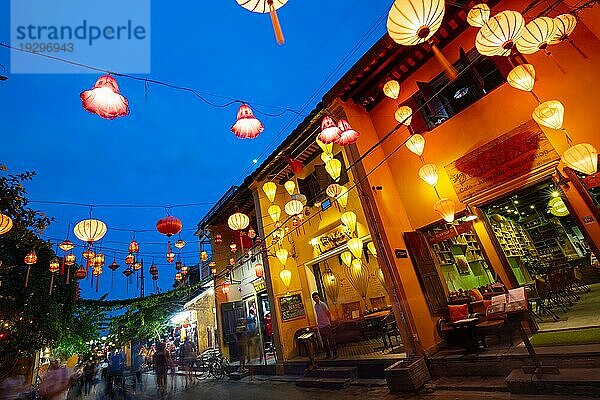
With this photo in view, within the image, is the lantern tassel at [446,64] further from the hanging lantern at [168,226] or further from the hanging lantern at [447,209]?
the hanging lantern at [168,226]

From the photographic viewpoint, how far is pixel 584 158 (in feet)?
17.6

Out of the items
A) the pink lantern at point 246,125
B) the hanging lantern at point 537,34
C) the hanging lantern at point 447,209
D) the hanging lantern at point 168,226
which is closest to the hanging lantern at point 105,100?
the pink lantern at point 246,125

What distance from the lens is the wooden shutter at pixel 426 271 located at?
27.3 ft

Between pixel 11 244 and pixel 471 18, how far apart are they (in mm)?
16937

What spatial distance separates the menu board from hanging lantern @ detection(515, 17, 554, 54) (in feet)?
36.9

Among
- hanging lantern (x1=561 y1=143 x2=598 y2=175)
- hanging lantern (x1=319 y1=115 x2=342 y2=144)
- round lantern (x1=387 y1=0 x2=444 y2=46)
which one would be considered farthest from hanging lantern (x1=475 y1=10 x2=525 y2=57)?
hanging lantern (x1=319 y1=115 x2=342 y2=144)

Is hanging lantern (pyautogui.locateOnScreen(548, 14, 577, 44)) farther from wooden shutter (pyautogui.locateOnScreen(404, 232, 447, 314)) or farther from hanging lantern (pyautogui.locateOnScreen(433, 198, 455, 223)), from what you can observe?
wooden shutter (pyautogui.locateOnScreen(404, 232, 447, 314))

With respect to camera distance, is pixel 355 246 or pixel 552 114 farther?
pixel 355 246

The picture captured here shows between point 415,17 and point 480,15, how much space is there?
2.26m

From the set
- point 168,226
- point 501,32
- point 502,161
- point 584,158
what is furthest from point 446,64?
point 168,226

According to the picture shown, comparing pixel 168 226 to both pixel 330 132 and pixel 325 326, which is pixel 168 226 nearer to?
pixel 330 132

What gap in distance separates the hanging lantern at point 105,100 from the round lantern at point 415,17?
449 centimetres

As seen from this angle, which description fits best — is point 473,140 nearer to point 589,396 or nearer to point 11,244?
point 589,396

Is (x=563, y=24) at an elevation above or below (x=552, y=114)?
above
